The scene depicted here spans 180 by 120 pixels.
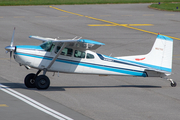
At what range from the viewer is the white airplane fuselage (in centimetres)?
1483

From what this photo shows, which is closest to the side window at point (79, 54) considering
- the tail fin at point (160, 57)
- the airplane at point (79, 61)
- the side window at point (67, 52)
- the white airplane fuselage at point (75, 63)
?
the airplane at point (79, 61)

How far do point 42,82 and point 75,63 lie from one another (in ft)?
5.54

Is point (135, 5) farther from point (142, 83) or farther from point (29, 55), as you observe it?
point (29, 55)

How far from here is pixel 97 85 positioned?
1688 cm

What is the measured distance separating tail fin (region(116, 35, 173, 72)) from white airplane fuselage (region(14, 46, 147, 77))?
1.48 feet

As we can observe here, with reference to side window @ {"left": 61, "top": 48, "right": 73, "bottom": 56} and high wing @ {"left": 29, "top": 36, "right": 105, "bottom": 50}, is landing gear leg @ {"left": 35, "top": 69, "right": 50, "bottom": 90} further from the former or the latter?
high wing @ {"left": 29, "top": 36, "right": 105, "bottom": 50}

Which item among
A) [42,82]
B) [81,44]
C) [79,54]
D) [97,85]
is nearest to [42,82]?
[42,82]

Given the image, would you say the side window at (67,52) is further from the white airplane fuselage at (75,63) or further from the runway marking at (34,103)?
the runway marking at (34,103)

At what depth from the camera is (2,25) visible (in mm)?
34500

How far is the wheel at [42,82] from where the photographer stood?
14961 mm

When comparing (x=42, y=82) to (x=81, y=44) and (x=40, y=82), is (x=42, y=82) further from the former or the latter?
(x=81, y=44)

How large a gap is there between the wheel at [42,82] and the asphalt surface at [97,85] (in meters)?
0.23

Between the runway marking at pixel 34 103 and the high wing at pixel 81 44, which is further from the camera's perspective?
the high wing at pixel 81 44

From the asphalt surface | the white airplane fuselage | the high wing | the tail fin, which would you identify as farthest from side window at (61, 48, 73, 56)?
the tail fin
